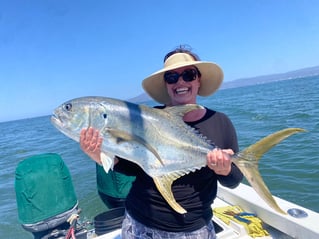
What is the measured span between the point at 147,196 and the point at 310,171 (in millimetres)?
7001

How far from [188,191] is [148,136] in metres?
0.53

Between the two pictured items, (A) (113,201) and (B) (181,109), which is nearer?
(B) (181,109)

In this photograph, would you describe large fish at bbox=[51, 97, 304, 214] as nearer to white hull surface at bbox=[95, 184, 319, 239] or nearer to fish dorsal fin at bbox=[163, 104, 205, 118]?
fish dorsal fin at bbox=[163, 104, 205, 118]

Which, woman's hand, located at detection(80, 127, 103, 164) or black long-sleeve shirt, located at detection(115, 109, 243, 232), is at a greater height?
woman's hand, located at detection(80, 127, 103, 164)

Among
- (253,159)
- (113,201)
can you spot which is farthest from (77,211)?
(253,159)

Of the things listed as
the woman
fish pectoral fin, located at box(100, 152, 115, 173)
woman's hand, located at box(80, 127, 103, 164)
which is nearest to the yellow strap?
the woman

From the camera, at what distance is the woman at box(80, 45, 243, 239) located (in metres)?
2.08

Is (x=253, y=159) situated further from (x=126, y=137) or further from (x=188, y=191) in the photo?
(x=126, y=137)

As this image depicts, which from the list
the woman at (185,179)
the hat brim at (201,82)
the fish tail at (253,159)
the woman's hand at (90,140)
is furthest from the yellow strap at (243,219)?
the woman's hand at (90,140)

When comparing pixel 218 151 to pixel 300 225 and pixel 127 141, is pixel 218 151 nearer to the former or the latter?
pixel 127 141

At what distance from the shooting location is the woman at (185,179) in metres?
2.08

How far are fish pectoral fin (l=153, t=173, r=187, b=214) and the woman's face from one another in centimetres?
67

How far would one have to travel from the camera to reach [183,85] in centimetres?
230

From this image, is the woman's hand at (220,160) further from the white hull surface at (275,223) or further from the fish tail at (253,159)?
the white hull surface at (275,223)
